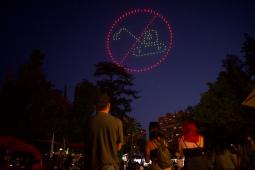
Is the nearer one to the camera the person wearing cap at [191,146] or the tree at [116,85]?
the person wearing cap at [191,146]

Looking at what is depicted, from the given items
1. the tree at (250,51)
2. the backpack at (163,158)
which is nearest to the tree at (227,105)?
the tree at (250,51)

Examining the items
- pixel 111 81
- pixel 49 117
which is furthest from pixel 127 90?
pixel 49 117

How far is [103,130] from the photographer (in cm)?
549

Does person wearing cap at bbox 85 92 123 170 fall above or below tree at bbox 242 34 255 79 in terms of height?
below

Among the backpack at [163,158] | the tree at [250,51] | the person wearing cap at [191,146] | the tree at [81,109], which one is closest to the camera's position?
the person wearing cap at [191,146]

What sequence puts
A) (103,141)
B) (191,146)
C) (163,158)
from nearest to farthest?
(103,141) < (191,146) < (163,158)

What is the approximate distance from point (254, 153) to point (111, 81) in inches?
1988

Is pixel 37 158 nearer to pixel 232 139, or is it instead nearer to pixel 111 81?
pixel 232 139

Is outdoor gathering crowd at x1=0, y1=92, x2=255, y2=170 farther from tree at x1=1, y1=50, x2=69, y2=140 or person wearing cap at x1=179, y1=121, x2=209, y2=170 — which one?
tree at x1=1, y1=50, x2=69, y2=140

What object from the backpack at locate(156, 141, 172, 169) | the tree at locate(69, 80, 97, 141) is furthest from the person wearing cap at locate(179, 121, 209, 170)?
the tree at locate(69, 80, 97, 141)

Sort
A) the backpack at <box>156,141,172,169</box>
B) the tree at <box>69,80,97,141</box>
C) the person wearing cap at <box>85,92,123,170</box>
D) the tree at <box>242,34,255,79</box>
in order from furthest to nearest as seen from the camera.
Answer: the tree at <box>69,80,97,141</box>
the tree at <box>242,34,255,79</box>
the backpack at <box>156,141,172,169</box>
the person wearing cap at <box>85,92,123,170</box>

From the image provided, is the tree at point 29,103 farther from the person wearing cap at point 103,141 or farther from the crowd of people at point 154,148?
the person wearing cap at point 103,141

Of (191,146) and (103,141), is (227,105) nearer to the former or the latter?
(191,146)

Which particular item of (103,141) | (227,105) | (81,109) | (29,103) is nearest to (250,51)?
(227,105)
